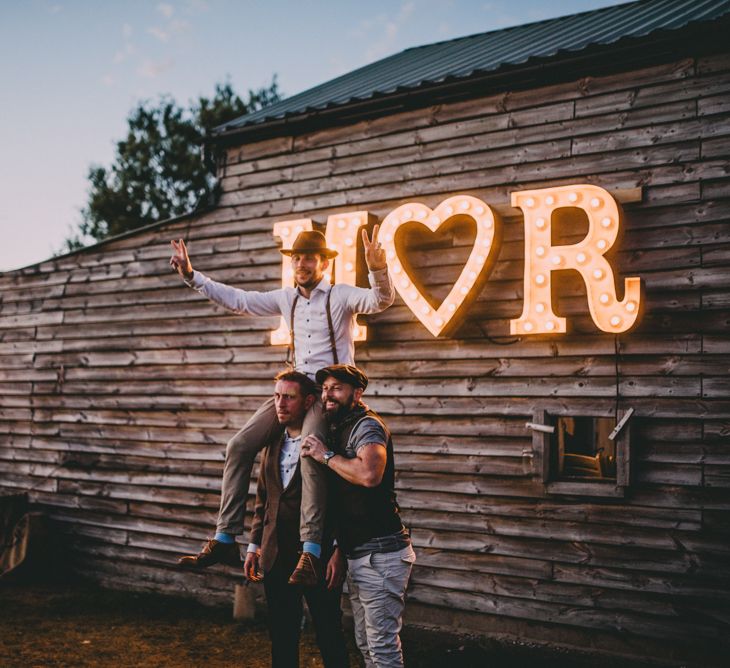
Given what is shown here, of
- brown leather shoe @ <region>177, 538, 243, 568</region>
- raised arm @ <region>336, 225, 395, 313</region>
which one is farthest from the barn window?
brown leather shoe @ <region>177, 538, 243, 568</region>

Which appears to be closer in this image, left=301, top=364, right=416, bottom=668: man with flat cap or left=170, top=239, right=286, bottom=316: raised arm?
left=301, top=364, right=416, bottom=668: man with flat cap

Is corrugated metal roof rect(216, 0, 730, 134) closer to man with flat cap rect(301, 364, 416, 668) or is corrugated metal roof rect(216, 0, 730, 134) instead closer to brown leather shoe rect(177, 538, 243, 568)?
man with flat cap rect(301, 364, 416, 668)

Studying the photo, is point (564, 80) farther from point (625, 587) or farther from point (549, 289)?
point (625, 587)

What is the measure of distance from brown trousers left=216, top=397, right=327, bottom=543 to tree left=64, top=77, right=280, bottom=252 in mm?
26215

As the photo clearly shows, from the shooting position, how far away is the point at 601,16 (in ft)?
30.5

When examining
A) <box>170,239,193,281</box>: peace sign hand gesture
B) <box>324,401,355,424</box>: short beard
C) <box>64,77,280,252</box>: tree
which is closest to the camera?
<box>324,401,355,424</box>: short beard

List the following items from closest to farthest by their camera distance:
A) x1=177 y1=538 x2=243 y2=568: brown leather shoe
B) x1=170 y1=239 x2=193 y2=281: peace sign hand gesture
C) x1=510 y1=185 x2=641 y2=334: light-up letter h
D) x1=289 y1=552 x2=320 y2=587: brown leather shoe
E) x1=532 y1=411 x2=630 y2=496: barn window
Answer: x1=289 y1=552 x2=320 y2=587: brown leather shoe → x1=177 y1=538 x2=243 y2=568: brown leather shoe → x1=170 y1=239 x2=193 y2=281: peace sign hand gesture → x1=510 y1=185 x2=641 y2=334: light-up letter h → x1=532 y1=411 x2=630 y2=496: barn window

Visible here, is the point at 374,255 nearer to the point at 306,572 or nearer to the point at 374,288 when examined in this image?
the point at 374,288

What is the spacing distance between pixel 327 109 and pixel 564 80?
8.77 ft

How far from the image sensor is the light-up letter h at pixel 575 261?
6.05 m

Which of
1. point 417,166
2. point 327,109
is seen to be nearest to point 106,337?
point 327,109

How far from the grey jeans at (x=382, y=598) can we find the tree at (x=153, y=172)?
1069 inches

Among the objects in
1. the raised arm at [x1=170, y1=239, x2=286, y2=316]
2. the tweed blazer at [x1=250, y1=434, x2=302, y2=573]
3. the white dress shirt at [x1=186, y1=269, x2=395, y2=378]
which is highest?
the raised arm at [x1=170, y1=239, x2=286, y2=316]

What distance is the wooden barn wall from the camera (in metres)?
6.05
